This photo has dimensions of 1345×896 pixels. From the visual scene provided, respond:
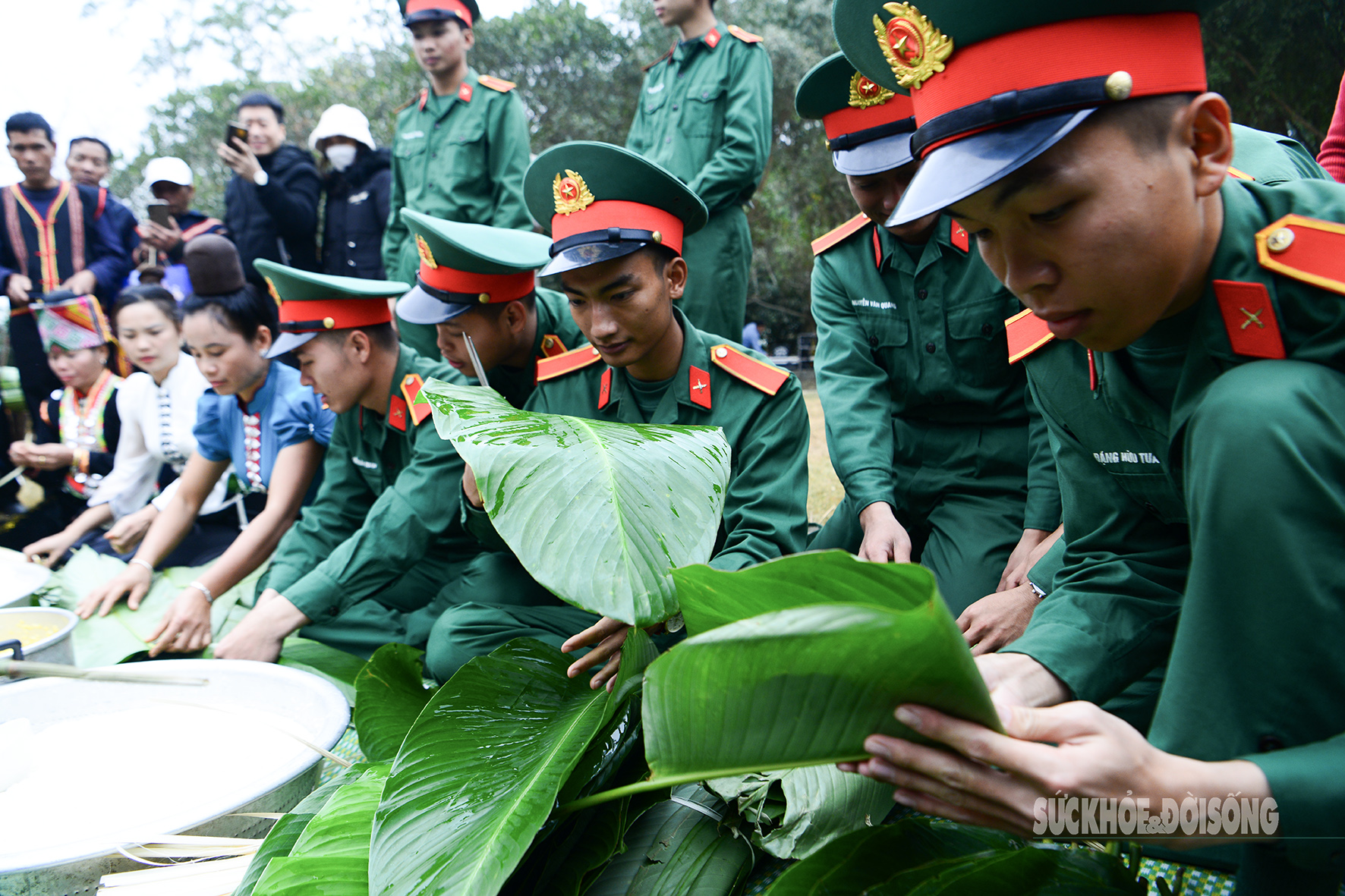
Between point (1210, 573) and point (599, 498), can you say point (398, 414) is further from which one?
point (1210, 573)

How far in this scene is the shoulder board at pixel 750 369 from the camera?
Result: 86.5 inches

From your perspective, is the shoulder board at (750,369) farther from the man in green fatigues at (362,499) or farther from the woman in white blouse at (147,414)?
the woman in white blouse at (147,414)

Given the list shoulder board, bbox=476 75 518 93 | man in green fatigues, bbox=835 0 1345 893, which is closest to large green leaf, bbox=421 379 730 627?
man in green fatigues, bbox=835 0 1345 893

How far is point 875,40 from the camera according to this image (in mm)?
1251

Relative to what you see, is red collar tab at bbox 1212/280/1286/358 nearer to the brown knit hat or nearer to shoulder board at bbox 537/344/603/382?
shoulder board at bbox 537/344/603/382

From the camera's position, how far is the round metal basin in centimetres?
120

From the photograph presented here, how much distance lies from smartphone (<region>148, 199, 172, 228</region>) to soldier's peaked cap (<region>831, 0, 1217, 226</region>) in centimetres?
594

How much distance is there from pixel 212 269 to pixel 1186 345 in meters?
3.32

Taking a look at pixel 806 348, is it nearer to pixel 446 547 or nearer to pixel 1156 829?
pixel 446 547

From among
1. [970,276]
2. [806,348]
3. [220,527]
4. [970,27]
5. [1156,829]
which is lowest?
[806,348]

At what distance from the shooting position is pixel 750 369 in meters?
2.25


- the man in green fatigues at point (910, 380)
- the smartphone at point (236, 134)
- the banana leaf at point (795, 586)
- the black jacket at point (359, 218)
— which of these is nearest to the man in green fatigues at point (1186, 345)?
the banana leaf at point (795, 586)

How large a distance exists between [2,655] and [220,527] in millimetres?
2071

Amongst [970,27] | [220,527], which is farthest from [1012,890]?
[220,527]
